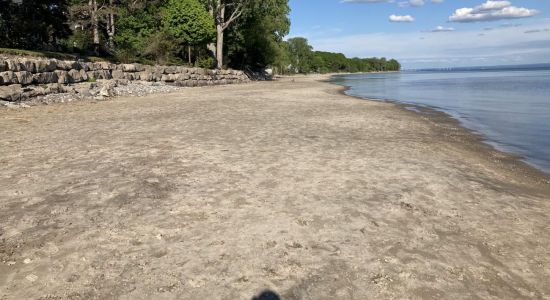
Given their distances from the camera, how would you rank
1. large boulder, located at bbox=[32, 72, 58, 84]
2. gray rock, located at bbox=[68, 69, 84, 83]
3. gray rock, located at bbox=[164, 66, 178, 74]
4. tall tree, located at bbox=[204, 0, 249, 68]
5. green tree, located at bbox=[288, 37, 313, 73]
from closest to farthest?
1. large boulder, located at bbox=[32, 72, 58, 84]
2. gray rock, located at bbox=[68, 69, 84, 83]
3. gray rock, located at bbox=[164, 66, 178, 74]
4. tall tree, located at bbox=[204, 0, 249, 68]
5. green tree, located at bbox=[288, 37, 313, 73]

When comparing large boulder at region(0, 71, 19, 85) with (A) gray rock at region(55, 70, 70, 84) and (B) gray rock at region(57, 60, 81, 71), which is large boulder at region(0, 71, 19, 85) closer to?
(A) gray rock at region(55, 70, 70, 84)

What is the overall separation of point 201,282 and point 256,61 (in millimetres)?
61211

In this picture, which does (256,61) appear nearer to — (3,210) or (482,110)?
(482,110)

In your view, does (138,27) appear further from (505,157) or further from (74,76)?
(505,157)

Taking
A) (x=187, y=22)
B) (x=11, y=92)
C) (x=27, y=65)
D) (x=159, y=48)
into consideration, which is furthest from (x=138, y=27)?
(x=11, y=92)

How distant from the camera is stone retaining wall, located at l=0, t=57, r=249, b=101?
16.3 metres

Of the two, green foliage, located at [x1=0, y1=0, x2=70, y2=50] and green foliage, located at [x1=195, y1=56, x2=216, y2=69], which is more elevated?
green foliage, located at [x1=0, y1=0, x2=70, y2=50]

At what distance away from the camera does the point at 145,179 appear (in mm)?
6570

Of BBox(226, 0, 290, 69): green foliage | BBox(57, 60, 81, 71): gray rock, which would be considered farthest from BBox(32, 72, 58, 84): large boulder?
BBox(226, 0, 290, 69): green foliage

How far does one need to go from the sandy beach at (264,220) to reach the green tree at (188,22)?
31589mm

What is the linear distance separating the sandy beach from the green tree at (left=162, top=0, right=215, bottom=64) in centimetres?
3159

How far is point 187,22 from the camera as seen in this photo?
39000 mm

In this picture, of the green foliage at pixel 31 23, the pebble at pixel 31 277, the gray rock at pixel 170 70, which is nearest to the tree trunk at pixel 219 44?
the gray rock at pixel 170 70

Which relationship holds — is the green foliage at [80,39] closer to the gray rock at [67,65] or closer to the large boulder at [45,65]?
the gray rock at [67,65]
